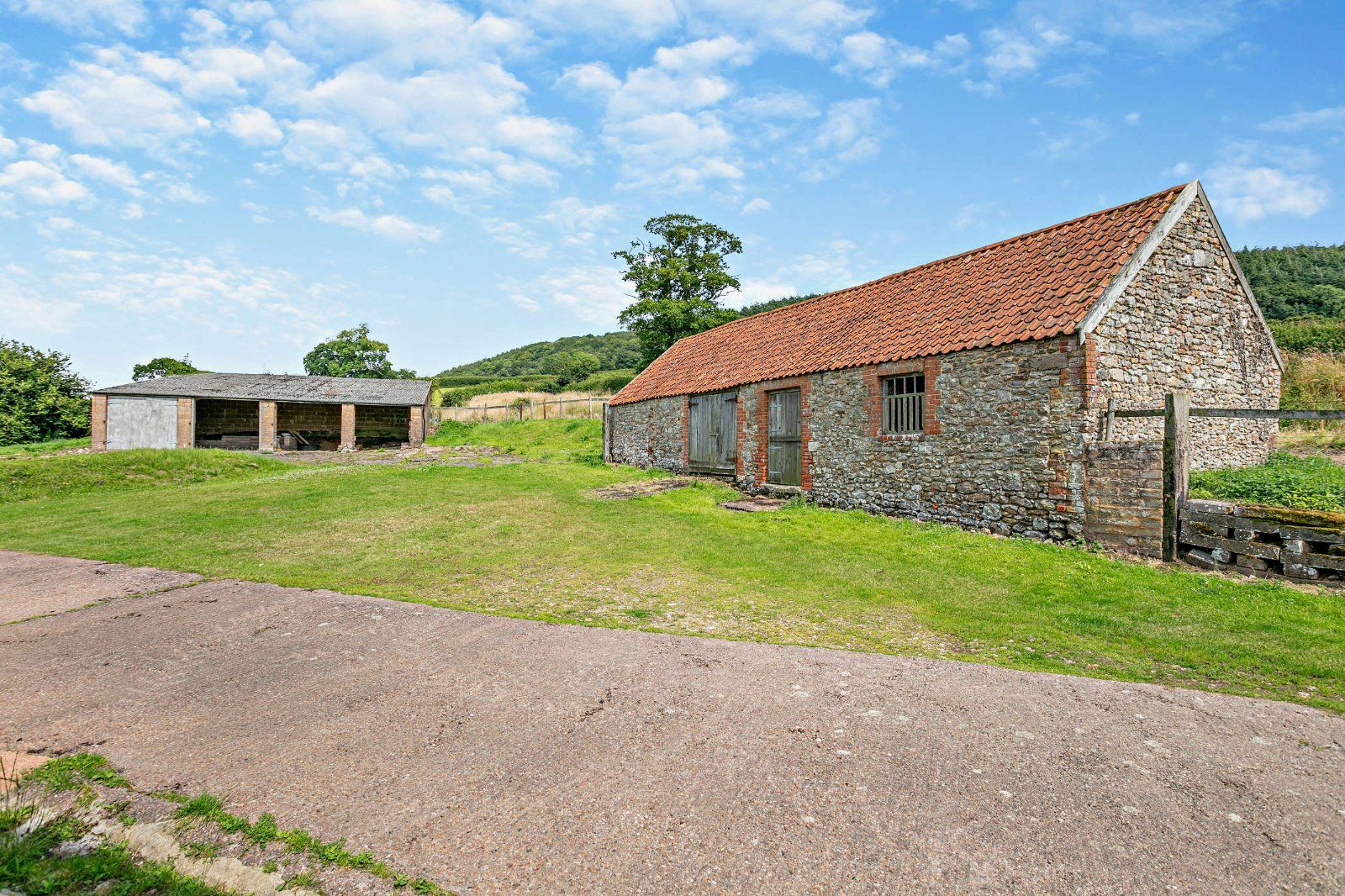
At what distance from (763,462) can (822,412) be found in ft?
8.12

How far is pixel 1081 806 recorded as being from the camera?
2957 mm

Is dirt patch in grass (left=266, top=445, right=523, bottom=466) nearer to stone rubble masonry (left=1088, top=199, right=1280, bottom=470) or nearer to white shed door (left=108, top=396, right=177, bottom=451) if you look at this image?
white shed door (left=108, top=396, right=177, bottom=451)

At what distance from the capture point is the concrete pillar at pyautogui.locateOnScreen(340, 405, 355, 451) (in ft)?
102

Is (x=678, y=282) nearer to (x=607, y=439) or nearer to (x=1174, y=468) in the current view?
(x=607, y=439)

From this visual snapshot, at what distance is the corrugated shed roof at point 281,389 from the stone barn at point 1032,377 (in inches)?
955

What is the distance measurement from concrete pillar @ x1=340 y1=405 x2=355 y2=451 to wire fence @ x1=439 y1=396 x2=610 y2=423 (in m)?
8.80

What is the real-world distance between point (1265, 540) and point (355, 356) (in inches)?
2886

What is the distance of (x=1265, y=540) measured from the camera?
25.6 feet

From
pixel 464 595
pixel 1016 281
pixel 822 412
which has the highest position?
pixel 1016 281

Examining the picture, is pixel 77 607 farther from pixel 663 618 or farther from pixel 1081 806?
pixel 1081 806

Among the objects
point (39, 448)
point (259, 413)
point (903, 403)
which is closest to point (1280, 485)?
point (903, 403)

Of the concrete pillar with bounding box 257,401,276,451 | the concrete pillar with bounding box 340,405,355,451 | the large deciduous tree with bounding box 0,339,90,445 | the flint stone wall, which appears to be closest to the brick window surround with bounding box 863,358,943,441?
the flint stone wall

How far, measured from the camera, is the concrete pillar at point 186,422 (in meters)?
29.1

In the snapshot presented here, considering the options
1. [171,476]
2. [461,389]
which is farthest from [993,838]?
[461,389]
